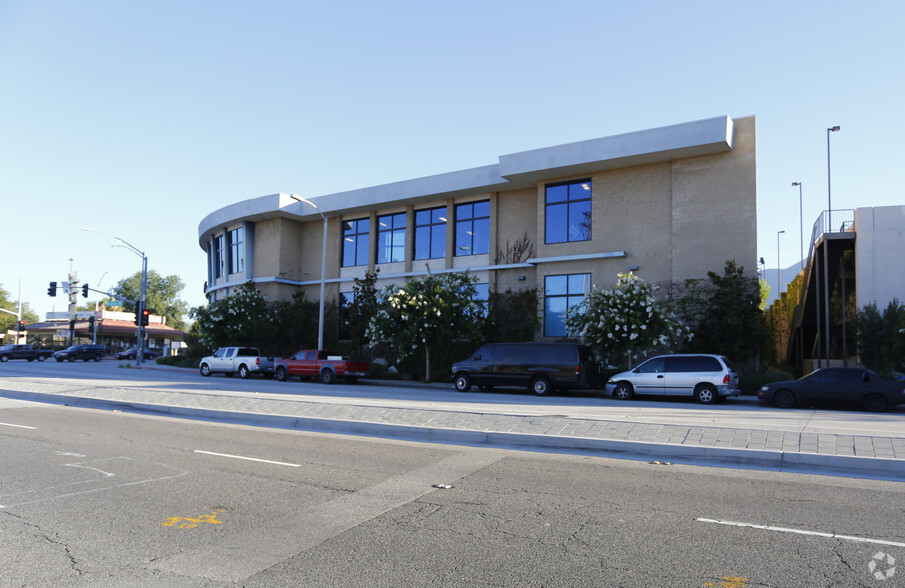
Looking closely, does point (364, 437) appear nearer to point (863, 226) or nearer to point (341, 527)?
point (341, 527)

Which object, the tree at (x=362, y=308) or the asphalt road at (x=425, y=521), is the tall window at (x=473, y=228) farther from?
the asphalt road at (x=425, y=521)

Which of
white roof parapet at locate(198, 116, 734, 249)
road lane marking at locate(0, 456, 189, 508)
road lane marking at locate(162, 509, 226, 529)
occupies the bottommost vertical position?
road lane marking at locate(0, 456, 189, 508)

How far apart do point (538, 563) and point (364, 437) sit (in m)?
7.14

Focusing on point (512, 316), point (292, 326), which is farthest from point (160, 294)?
point (512, 316)

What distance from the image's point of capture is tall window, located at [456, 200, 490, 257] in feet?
115

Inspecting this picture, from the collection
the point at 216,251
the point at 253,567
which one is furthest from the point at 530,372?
the point at 216,251

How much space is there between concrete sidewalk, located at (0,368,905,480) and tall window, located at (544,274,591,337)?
17.6 m

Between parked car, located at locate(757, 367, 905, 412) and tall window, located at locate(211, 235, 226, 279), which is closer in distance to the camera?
parked car, located at locate(757, 367, 905, 412)

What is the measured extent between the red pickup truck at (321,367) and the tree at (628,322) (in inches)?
437

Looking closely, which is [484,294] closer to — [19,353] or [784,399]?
[784,399]

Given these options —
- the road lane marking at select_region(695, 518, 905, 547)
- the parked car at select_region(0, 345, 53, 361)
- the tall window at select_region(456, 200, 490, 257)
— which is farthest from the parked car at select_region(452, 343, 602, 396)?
the parked car at select_region(0, 345, 53, 361)

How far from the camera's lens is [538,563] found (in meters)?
4.88

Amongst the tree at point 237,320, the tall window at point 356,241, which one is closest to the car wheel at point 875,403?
the tall window at point 356,241

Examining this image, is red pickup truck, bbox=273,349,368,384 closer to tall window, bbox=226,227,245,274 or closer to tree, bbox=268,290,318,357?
tree, bbox=268,290,318,357
